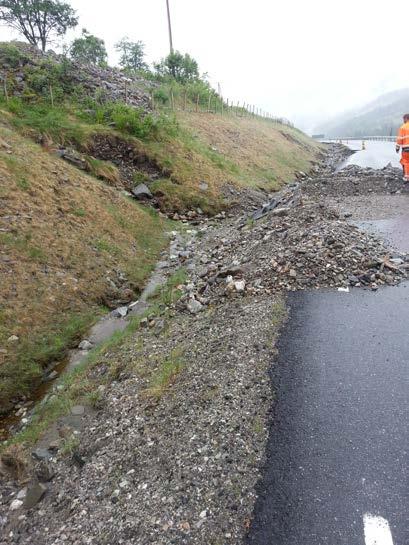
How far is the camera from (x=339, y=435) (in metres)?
3.79

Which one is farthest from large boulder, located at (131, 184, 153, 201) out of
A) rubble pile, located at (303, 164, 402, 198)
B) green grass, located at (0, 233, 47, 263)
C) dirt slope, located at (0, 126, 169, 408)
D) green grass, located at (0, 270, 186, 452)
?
green grass, located at (0, 270, 186, 452)

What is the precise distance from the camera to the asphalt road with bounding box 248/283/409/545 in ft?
9.72

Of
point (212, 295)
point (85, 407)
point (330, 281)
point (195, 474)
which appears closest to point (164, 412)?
point (195, 474)

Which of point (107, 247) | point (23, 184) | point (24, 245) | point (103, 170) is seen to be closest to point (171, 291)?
point (107, 247)

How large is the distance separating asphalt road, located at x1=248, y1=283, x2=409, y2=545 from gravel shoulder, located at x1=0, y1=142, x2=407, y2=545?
0.20m

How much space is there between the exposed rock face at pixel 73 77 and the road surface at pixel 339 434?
1749cm

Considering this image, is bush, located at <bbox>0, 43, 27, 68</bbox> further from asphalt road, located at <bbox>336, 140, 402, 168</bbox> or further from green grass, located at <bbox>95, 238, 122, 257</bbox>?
asphalt road, located at <bbox>336, 140, 402, 168</bbox>

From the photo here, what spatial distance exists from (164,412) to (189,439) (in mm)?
648

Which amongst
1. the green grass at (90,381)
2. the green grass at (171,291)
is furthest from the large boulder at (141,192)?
the green grass at (90,381)

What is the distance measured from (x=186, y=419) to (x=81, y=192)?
9.62 m

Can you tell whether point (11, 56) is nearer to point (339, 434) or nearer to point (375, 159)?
point (339, 434)

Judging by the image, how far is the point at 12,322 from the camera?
7.29 metres

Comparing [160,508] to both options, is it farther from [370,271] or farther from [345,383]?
[370,271]

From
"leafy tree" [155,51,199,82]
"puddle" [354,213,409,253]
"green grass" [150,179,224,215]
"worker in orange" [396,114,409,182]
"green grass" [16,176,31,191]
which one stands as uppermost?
"leafy tree" [155,51,199,82]
